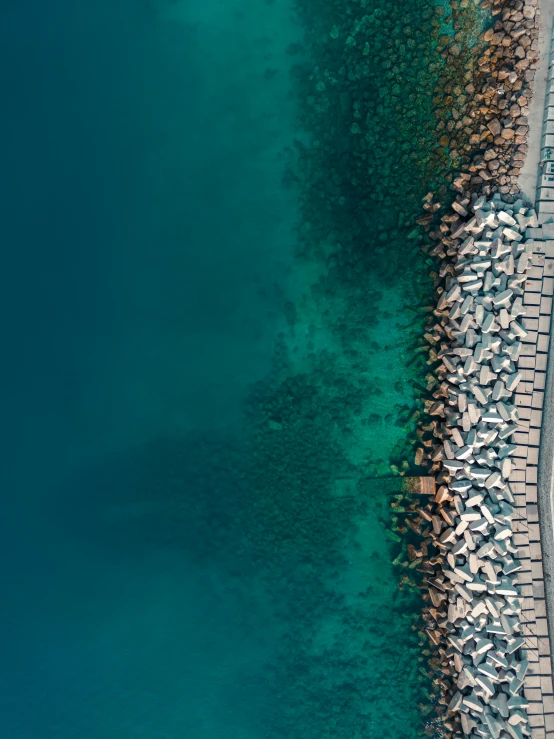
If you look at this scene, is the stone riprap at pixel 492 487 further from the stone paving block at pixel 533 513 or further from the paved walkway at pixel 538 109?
the paved walkway at pixel 538 109

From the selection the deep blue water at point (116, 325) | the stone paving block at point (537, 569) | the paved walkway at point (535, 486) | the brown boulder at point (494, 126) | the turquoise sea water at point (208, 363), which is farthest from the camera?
the deep blue water at point (116, 325)

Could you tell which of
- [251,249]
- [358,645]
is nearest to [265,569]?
[358,645]

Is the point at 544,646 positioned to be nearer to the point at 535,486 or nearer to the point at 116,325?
the point at 535,486

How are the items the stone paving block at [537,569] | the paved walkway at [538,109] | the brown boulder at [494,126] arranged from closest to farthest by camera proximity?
the stone paving block at [537,569], the paved walkway at [538,109], the brown boulder at [494,126]

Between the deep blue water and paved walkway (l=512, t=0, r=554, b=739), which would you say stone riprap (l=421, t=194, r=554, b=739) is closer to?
paved walkway (l=512, t=0, r=554, b=739)

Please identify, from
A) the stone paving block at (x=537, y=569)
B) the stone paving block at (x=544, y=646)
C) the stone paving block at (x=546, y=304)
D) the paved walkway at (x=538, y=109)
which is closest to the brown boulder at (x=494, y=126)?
the paved walkway at (x=538, y=109)

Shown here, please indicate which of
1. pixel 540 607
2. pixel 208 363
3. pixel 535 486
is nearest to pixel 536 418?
pixel 535 486
